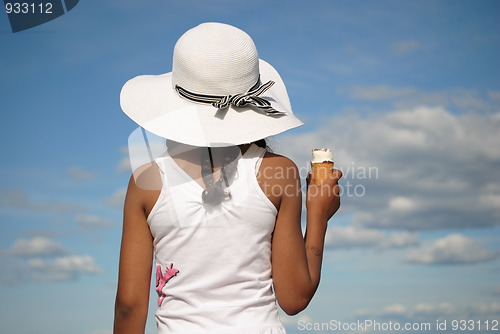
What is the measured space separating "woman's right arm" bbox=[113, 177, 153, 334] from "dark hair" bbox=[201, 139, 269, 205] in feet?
1.18

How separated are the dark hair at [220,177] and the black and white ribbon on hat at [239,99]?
0.82ft

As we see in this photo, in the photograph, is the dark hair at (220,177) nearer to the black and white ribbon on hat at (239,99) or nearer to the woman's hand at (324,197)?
the black and white ribbon on hat at (239,99)

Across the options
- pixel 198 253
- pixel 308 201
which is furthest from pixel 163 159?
pixel 308 201

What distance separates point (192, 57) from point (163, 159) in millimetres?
579

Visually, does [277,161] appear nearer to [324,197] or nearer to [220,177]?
[220,177]

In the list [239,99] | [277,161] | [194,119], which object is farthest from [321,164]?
[194,119]

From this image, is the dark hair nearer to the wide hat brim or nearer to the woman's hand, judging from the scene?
the wide hat brim

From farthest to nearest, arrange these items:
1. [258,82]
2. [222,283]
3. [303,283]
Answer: [258,82] < [303,283] < [222,283]

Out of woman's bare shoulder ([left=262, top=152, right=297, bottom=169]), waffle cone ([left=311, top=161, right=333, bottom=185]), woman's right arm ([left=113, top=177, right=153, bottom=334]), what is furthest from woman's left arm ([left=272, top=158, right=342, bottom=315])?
woman's right arm ([left=113, top=177, right=153, bottom=334])

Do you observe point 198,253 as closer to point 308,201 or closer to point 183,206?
point 183,206

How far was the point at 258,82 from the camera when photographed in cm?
353

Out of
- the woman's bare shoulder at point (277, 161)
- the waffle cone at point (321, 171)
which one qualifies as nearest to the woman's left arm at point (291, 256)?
the woman's bare shoulder at point (277, 161)

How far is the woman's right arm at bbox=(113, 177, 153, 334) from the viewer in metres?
3.25

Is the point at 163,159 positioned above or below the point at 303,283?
above
